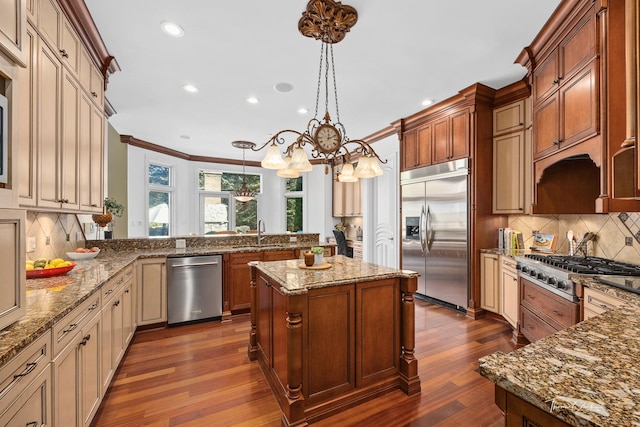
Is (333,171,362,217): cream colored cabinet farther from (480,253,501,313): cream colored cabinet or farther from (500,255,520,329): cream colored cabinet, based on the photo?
(500,255,520,329): cream colored cabinet

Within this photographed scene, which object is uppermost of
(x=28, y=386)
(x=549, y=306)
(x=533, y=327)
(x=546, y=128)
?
(x=546, y=128)

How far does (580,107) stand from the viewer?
2180 mm

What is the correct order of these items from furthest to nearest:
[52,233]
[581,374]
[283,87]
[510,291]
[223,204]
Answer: [223,204]
[283,87]
[510,291]
[52,233]
[581,374]

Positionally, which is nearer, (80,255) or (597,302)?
(597,302)

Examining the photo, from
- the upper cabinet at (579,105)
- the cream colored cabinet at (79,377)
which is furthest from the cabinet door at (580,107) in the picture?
the cream colored cabinet at (79,377)

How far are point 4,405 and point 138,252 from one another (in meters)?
2.84

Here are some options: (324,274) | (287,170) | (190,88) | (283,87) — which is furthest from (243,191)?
(324,274)

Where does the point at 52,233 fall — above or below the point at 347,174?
below

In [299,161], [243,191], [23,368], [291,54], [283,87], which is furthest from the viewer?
[243,191]

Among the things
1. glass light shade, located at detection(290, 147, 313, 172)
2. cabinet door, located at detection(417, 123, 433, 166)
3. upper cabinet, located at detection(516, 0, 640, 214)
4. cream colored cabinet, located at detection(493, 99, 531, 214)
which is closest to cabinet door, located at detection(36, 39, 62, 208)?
glass light shade, located at detection(290, 147, 313, 172)

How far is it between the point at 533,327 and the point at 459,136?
7.78 ft

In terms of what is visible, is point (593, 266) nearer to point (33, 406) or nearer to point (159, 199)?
point (33, 406)

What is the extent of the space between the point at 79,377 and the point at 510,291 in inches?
144

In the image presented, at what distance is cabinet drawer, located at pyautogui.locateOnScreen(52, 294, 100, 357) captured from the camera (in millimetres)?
1272
